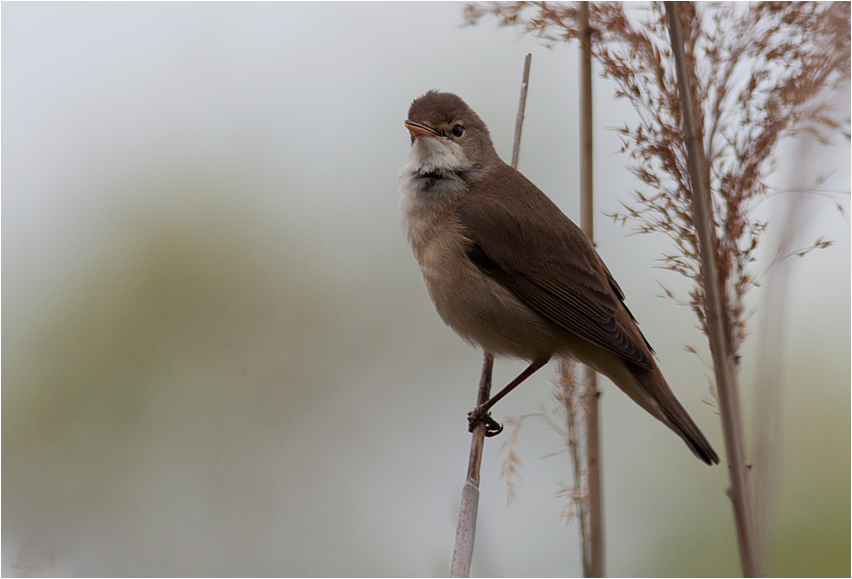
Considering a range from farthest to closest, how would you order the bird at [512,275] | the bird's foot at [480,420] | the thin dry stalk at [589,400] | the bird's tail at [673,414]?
1. the bird's foot at [480,420]
2. the bird at [512,275]
3. the bird's tail at [673,414]
4. the thin dry stalk at [589,400]

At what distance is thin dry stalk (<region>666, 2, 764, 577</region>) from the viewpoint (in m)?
1.67

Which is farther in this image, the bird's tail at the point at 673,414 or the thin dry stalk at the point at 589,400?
the bird's tail at the point at 673,414

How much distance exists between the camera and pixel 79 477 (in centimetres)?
262

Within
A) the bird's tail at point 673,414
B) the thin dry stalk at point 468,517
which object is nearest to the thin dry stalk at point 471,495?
the thin dry stalk at point 468,517

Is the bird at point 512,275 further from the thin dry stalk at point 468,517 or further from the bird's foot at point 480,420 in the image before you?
the thin dry stalk at point 468,517

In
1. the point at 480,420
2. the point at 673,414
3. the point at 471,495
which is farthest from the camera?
the point at 480,420

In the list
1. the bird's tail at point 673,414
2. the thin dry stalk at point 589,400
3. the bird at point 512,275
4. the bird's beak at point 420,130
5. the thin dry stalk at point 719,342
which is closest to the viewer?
the thin dry stalk at point 719,342

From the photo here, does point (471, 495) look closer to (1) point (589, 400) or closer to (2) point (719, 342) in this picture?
(1) point (589, 400)

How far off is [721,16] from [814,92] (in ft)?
1.32

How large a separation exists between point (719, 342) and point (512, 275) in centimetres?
146

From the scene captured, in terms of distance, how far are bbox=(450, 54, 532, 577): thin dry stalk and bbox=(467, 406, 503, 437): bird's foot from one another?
0.17ft

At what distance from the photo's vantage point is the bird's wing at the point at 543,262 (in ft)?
10.3

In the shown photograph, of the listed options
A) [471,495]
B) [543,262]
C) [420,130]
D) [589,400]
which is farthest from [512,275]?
[471,495]

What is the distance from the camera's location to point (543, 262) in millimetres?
3203
